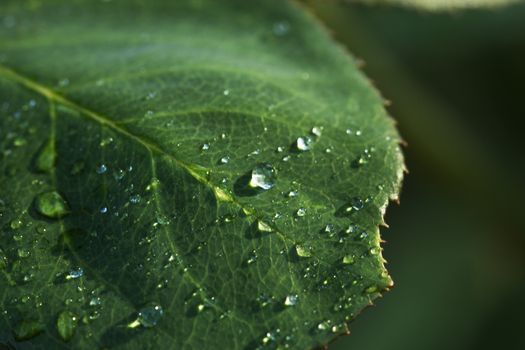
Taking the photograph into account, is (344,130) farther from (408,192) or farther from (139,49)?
(408,192)

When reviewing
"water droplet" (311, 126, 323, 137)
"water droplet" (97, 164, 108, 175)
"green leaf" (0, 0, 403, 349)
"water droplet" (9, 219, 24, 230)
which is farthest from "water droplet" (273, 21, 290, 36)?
"water droplet" (9, 219, 24, 230)

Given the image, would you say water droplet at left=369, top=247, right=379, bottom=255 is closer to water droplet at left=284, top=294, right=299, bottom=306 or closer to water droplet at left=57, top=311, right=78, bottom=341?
water droplet at left=284, top=294, right=299, bottom=306

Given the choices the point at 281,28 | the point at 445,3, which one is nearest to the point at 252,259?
the point at 281,28

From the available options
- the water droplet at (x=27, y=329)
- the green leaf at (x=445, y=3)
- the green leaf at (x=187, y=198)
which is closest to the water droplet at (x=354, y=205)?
the green leaf at (x=187, y=198)

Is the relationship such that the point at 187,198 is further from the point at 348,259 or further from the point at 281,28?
the point at 281,28

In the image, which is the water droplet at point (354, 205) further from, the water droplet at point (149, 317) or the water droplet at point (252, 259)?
the water droplet at point (149, 317)

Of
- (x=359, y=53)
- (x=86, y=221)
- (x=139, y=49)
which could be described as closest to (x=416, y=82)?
(x=359, y=53)
